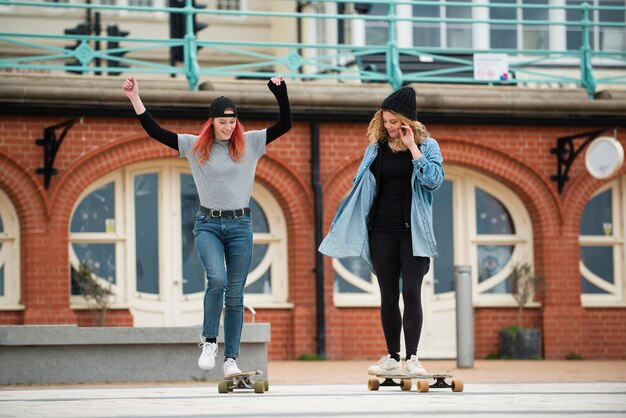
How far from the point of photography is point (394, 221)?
8.94 m

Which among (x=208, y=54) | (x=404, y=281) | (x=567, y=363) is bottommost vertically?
(x=567, y=363)

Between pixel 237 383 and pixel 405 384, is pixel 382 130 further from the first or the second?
pixel 237 383

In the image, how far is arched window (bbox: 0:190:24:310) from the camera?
1858 centimetres

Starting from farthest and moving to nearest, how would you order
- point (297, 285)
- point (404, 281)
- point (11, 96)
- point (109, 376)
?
point (297, 285), point (11, 96), point (109, 376), point (404, 281)

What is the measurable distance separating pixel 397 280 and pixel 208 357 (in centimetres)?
127

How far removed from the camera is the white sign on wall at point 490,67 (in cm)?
1958

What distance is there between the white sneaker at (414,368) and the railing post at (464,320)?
8065 mm

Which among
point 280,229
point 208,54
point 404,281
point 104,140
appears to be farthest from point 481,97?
point 404,281

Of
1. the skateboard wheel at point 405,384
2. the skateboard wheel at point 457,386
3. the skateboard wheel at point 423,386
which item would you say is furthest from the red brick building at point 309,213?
the skateboard wheel at point 423,386

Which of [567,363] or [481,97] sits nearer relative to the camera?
[567,363]

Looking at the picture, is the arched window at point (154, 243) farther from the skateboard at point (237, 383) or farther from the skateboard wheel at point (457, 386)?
the skateboard wheel at point (457, 386)

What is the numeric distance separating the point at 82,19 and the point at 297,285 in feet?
27.9

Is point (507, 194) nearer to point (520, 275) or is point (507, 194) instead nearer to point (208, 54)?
point (520, 275)

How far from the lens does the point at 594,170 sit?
19.0m
